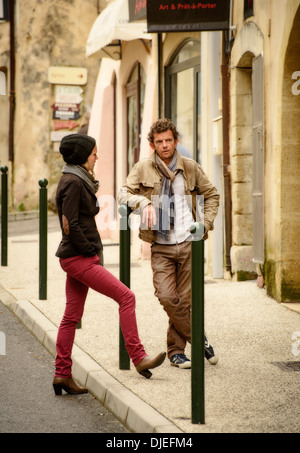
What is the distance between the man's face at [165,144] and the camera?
6.91 m

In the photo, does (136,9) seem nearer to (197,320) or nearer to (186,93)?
(186,93)

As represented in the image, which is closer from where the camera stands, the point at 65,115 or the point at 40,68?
the point at 40,68

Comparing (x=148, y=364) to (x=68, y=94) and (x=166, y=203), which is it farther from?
→ (x=68, y=94)

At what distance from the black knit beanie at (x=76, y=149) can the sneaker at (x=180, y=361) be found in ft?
5.23

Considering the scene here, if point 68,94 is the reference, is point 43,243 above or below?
below

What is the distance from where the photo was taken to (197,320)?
5.35 metres

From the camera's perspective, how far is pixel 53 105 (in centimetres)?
2284

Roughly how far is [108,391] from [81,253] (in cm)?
93

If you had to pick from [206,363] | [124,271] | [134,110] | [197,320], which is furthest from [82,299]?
[134,110]

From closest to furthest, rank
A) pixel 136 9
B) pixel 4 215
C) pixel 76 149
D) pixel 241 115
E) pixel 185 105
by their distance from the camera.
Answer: pixel 76 149, pixel 241 115, pixel 4 215, pixel 136 9, pixel 185 105

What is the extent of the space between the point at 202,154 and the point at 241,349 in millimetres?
5536

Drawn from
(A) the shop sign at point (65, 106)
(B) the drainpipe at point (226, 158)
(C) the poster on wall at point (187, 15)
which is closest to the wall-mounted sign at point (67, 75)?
(A) the shop sign at point (65, 106)

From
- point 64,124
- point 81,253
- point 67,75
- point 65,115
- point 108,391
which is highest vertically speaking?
point 67,75

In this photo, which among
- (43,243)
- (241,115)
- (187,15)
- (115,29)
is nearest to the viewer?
(43,243)
